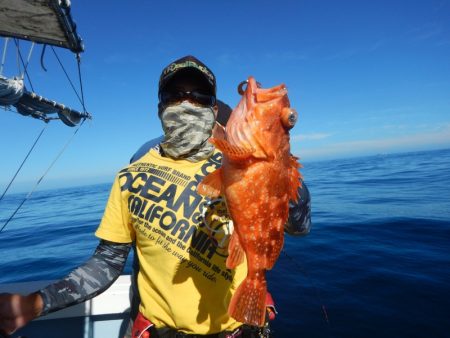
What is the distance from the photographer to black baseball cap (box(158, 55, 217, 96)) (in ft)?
8.13

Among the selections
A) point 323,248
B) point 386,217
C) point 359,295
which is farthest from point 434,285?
point 386,217

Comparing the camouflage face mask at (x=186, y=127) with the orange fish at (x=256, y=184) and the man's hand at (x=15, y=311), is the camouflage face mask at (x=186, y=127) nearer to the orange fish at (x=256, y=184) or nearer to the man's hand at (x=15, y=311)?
the orange fish at (x=256, y=184)

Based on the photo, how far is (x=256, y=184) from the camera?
1752mm

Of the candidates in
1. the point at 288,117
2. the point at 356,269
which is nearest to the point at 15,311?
the point at 288,117

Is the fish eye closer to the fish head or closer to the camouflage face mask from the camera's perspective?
the fish head

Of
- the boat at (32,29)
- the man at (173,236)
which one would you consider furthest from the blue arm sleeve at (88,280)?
the boat at (32,29)

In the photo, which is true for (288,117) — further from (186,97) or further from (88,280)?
(88,280)

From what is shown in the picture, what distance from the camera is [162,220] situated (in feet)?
7.81

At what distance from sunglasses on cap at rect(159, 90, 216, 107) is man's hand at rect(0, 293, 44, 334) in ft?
6.80

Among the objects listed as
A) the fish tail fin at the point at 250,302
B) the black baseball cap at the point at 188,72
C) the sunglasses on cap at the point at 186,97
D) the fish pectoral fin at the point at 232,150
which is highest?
the black baseball cap at the point at 188,72

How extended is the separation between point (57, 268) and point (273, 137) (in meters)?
9.77

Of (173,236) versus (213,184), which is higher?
(213,184)

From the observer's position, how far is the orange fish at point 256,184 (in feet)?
5.71

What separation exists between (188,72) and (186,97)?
0.23m
